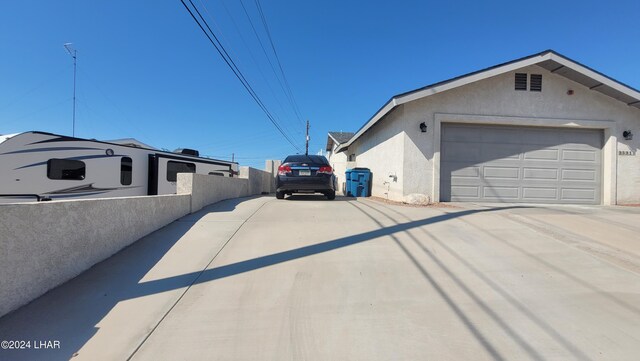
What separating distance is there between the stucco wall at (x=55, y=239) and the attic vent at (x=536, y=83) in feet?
36.7

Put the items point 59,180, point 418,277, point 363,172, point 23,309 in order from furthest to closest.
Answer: point 363,172 → point 59,180 → point 418,277 → point 23,309

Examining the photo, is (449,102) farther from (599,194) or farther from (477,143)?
(599,194)

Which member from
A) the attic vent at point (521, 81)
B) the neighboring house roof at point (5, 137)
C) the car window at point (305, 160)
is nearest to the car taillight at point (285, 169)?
the car window at point (305, 160)

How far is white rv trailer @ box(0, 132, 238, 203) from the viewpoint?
7.52 metres

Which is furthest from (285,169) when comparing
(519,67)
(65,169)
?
(519,67)

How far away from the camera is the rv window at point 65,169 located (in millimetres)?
8375

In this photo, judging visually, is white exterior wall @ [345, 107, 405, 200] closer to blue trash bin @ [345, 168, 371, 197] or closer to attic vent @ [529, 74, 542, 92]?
blue trash bin @ [345, 168, 371, 197]

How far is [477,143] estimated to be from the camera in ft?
33.9

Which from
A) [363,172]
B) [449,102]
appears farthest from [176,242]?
[363,172]

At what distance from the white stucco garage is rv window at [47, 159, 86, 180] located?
8.86 m

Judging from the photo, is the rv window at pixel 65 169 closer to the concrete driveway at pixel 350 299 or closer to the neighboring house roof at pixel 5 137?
the neighboring house roof at pixel 5 137

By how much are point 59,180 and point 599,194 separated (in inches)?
602

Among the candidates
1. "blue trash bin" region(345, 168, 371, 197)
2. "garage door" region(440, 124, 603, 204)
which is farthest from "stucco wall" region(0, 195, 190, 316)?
"blue trash bin" region(345, 168, 371, 197)

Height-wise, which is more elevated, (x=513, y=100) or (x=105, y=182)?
(x=513, y=100)
